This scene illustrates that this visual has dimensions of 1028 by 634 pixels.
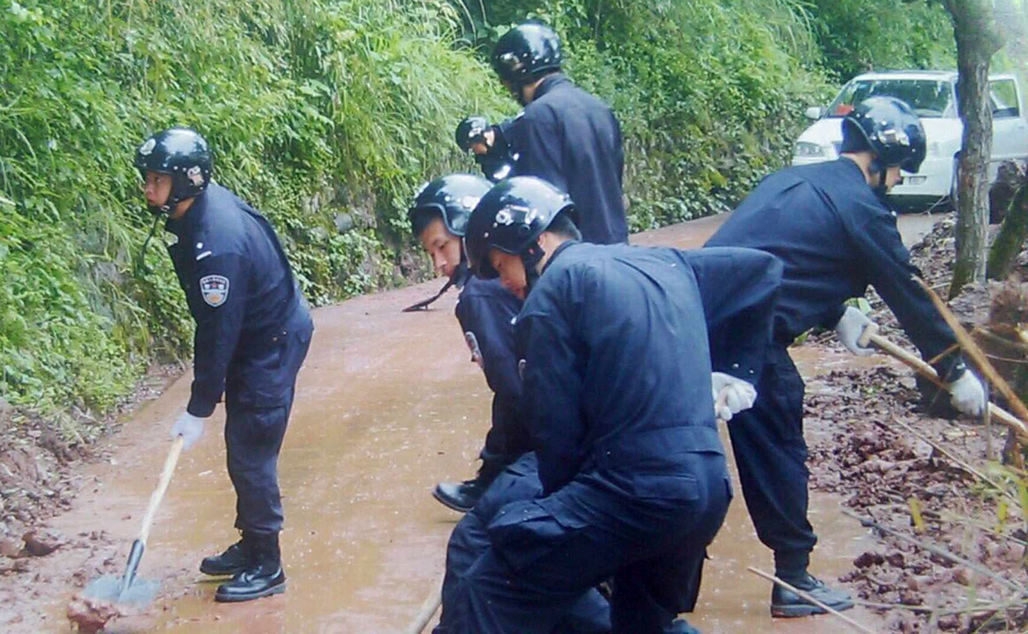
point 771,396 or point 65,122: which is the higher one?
point 65,122

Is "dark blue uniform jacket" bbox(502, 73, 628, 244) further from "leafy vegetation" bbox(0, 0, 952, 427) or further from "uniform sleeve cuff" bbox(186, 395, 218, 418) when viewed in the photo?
"leafy vegetation" bbox(0, 0, 952, 427)

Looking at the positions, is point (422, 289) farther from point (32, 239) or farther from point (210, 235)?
point (210, 235)

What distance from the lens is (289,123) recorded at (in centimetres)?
1255

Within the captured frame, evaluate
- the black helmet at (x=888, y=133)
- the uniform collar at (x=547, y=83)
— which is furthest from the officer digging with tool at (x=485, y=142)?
the black helmet at (x=888, y=133)

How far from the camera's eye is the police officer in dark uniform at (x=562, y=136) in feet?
21.2

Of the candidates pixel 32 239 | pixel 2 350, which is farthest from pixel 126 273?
pixel 2 350

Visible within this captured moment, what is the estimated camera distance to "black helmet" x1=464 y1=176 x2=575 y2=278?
157 inches

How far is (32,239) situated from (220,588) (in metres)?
4.08

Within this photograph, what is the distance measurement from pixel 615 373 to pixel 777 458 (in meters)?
1.62

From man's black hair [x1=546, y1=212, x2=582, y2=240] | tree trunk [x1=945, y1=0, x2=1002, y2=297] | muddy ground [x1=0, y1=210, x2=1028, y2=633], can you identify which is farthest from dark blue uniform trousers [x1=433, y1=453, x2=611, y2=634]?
tree trunk [x1=945, y1=0, x2=1002, y2=297]

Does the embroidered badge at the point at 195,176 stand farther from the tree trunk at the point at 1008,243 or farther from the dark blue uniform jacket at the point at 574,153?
the tree trunk at the point at 1008,243

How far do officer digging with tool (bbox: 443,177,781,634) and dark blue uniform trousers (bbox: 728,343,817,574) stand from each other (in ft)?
3.98

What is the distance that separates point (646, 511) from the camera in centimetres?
367

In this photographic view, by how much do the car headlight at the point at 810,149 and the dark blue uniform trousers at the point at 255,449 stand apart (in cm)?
1356
